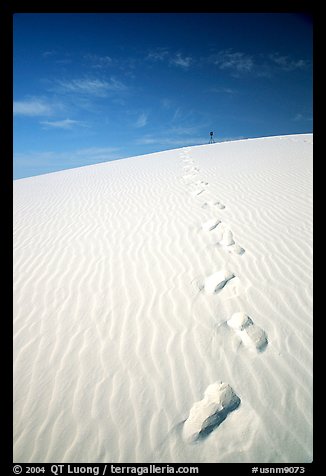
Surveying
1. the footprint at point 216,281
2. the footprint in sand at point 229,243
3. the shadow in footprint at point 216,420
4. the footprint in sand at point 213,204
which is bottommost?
the shadow in footprint at point 216,420

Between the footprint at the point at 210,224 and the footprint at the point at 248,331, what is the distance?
7.95 ft

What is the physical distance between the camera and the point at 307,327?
2.80 m

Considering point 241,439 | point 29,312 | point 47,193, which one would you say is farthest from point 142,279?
point 47,193

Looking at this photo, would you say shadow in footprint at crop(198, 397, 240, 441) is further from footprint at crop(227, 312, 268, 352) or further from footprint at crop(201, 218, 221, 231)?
footprint at crop(201, 218, 221, 231)

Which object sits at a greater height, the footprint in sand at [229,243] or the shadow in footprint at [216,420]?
the footprint in sand at [229,243]

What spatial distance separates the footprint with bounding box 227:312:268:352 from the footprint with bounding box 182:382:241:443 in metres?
0.56

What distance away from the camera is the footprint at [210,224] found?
202 inches

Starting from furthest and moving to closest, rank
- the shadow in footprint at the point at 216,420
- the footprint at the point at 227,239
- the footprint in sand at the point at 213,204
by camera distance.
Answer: the footprint in sand at the point at 213,204 < the footprint at the point at 227,239 < the shadow in footprint at the point at 216,420

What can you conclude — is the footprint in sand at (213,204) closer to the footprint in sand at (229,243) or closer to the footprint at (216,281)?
the footprint in sand at (229,243)

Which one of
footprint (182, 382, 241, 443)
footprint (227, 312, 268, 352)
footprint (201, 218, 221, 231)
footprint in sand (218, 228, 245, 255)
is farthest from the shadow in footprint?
footprint (201, 218, 221, 231)

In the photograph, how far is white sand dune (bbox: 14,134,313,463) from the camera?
2.06 m

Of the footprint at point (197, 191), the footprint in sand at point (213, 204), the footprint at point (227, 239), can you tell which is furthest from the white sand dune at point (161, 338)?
the footprint at point (197, 191)
